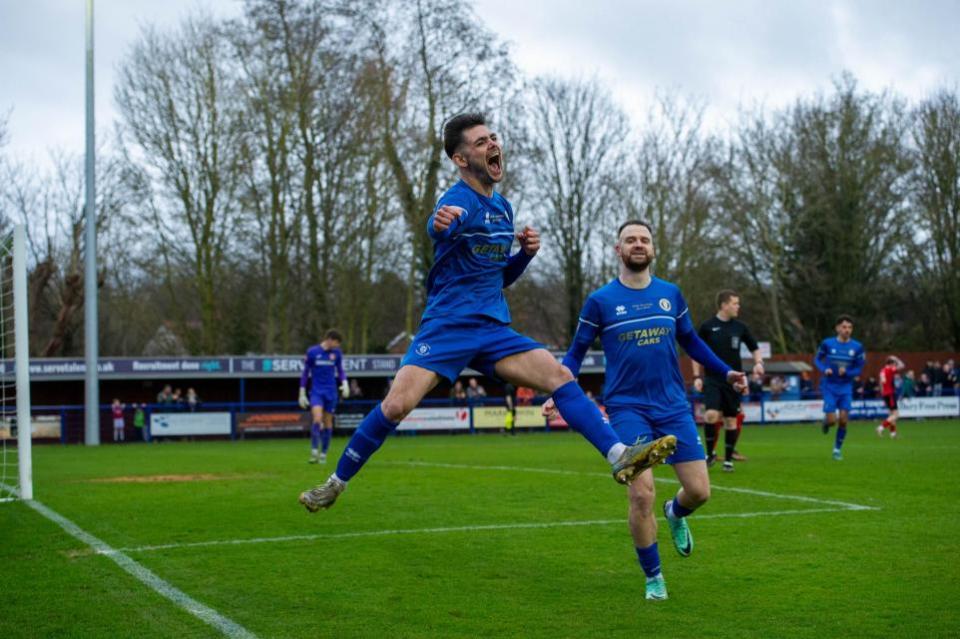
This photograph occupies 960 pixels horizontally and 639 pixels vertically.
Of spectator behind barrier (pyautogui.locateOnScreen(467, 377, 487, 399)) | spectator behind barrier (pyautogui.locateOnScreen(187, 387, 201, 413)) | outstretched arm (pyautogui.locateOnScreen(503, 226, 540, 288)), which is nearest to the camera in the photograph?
outstretched arm (pyautogui.locateOnScreen(503, 226, 540, 288))

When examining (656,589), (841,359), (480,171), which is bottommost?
(656,589)

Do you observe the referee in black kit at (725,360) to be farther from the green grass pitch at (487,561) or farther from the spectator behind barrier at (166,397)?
the spectator behind barrier at (166,397)

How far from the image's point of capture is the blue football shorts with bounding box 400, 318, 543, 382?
629 cm

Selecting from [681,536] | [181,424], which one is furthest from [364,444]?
[181,424]

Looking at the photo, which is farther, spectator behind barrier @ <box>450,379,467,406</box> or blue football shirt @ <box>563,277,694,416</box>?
spectator behind barrier @ <box>450,379,467,406</box>

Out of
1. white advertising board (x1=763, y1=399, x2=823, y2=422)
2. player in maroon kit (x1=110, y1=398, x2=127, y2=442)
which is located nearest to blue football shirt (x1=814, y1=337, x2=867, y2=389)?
white advertising board (x1=763, y1=399, x2=823, y2=422)

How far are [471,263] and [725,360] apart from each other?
10.0 meters

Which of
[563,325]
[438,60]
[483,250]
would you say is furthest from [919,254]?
[483,250]

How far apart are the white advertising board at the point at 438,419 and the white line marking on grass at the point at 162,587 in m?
25.9

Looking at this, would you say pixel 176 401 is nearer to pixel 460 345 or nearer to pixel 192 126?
A: pixel 192 126

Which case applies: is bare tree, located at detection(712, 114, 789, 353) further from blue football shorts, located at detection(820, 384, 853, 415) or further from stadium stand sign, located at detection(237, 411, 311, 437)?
blue football shorts, located at detection(820, 384, 853, 415)

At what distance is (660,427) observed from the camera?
692 cm

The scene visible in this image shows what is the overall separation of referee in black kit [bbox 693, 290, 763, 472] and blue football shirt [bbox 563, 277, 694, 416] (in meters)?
8.10

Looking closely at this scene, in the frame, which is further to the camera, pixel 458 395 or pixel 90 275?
pixel 458 395
